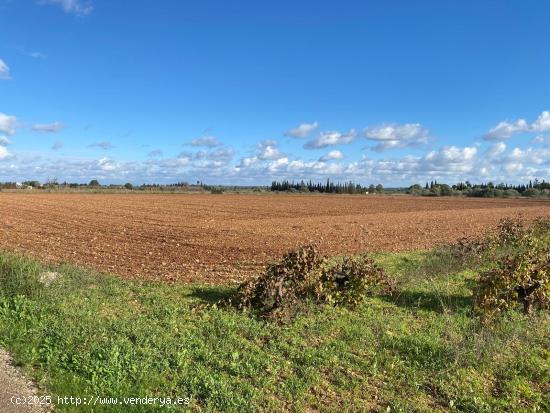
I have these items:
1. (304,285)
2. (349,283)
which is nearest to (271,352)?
(304,285)

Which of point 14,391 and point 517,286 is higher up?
point 517,286

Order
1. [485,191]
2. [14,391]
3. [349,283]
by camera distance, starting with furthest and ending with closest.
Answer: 1. [485,191]
2. [349,283]
3. [14,391]

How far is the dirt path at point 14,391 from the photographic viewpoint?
4.41m

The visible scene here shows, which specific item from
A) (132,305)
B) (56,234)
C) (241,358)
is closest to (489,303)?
(241,358)

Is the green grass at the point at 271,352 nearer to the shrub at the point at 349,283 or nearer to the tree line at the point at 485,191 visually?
the shrub at the point at 349,283

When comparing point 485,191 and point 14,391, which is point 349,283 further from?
point 485,191

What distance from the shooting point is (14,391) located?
15.7ft

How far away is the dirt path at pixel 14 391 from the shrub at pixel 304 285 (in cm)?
365

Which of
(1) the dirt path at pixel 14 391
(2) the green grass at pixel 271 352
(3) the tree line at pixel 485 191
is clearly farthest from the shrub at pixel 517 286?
(3) the tree line at pixel 485 191

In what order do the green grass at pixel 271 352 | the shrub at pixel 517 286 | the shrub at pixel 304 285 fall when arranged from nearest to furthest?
the green grass at pixel 271 352 < the shrub at pixel 304 285 < the shrub at pixel 517 286

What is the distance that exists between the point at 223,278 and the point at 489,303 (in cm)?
614

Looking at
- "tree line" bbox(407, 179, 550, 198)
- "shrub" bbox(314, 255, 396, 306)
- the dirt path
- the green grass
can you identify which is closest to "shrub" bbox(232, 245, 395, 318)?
"shrub" bbox(314, 255, 396, 306)

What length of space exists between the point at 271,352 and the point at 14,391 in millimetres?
3013

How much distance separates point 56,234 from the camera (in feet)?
72.2
